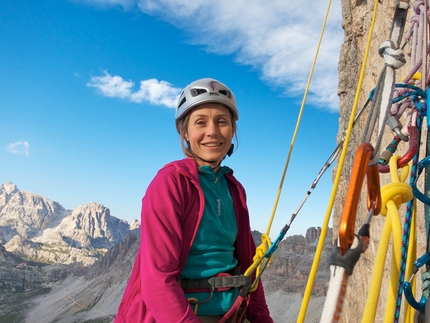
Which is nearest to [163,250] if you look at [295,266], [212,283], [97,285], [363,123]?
[212,283]

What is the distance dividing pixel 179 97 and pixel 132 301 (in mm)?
1530

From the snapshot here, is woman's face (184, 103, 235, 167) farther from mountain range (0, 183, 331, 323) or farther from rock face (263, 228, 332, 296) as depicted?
rock face (263, 228, 332, 296)

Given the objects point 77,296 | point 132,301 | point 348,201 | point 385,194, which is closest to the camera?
point 348,201

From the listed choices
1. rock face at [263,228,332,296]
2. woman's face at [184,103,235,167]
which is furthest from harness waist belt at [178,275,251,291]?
rock face at [263,228,332,296]

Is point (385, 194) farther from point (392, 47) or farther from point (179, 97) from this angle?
point (179, 97)

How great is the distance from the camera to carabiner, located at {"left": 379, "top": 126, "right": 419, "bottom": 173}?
183 centimetres

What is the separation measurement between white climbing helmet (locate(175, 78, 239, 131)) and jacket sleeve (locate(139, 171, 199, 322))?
0.66m

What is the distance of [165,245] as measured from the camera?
1987 mm

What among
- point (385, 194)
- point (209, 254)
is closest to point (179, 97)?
point (209, 254)

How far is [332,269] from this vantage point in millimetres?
1167

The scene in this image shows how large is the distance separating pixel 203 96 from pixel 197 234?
1033 mm

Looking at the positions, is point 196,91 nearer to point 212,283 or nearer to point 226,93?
point 226,93

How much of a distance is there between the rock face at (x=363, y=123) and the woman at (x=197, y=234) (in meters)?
1.00

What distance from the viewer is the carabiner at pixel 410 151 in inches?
72.1
